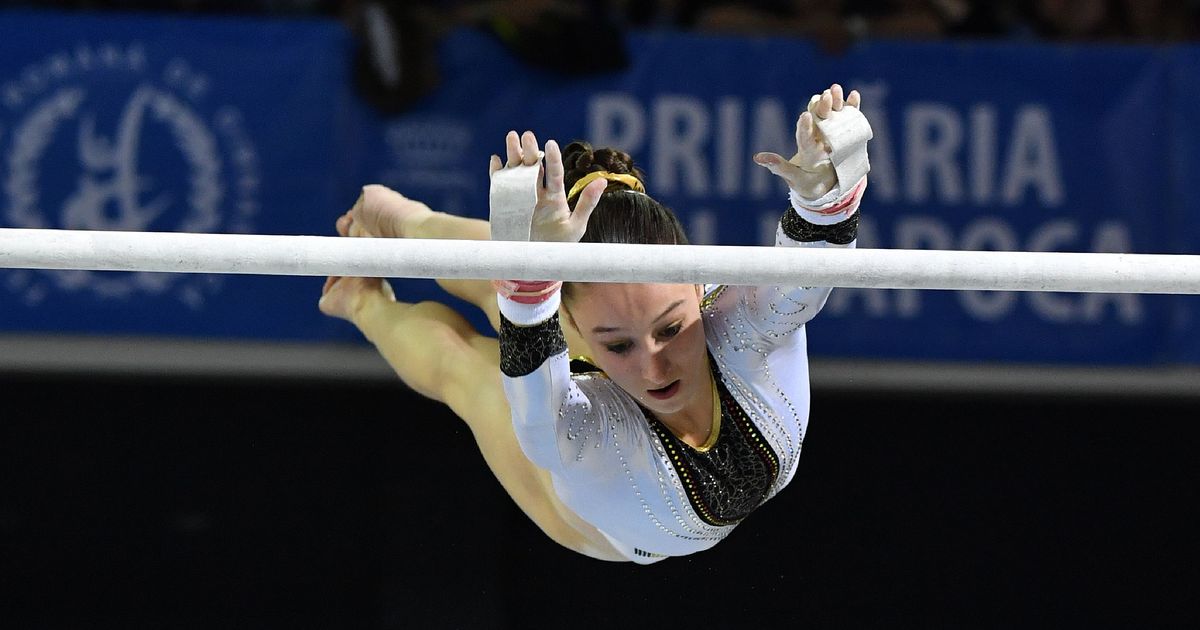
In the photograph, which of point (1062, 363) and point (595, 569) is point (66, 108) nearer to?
point (595, 569)

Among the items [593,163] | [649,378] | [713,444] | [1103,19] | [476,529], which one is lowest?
[476,529]

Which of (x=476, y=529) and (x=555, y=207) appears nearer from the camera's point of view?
(x=555, y=207)

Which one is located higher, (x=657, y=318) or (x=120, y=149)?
(x=120, y=149)

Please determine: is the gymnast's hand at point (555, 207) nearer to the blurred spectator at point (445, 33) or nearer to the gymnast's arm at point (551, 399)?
the gymnast's arm at point (551, 399)

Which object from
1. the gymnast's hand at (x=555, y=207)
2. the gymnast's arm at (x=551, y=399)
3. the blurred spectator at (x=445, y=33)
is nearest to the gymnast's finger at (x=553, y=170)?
the gymnast's hand at (x=555, y=207)

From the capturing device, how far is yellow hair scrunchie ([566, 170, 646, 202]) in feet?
6.04

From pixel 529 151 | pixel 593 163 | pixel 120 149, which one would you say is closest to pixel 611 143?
pixel 120 149

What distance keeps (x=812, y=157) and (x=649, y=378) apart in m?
0.37

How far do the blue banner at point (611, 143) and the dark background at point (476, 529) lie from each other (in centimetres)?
34

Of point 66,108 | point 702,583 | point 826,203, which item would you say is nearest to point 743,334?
point 826,203

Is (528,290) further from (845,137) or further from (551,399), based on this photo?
(845,137)

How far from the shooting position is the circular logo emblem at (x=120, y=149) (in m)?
3.47

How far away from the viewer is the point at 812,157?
1.61m

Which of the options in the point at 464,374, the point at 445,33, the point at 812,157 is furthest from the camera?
the point at 445,33
